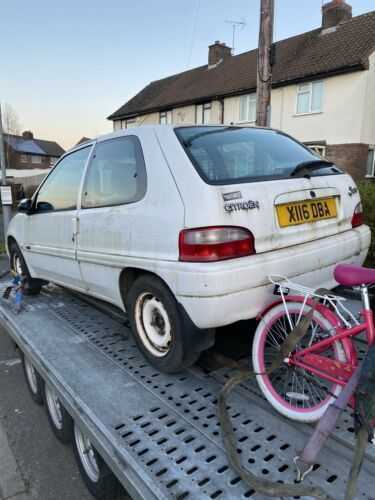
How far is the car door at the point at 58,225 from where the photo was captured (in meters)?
3.13

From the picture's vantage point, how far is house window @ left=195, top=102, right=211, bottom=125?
67.1ft

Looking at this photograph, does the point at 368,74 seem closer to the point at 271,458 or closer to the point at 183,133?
the point at 183,133

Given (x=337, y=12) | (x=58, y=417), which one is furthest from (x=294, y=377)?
(x=337, y=12)

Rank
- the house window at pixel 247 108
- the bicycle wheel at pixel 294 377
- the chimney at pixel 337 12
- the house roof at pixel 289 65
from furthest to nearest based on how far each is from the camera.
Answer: the house window at pixel 247 108 < the chimney at pixel 337 12 < the house roof at pixel 289 65 < the bicycle wheel at pixel 294 377

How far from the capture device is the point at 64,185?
3.38 metres

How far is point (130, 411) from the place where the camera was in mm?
1941

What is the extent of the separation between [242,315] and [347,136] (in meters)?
15.0

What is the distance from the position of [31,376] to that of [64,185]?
1726 mm

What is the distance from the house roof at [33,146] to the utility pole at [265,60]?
52.2 meters

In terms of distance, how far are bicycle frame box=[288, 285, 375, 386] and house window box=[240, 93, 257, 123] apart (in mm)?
17668

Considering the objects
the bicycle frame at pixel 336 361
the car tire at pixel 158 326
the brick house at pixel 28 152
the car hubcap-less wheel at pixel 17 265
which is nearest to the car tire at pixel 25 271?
Answer: the car hubcap-less wheel at pixel 17 265

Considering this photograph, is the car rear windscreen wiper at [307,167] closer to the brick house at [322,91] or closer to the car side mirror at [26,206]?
the car side mirror at [26,206]

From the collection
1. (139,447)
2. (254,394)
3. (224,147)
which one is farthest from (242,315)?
(224,147)

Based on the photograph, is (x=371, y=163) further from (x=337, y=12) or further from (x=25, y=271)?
(x=25, y=271)
